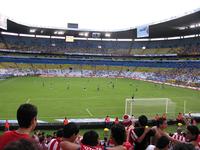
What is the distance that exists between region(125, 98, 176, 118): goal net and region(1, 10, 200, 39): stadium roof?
110ft

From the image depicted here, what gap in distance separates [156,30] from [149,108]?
61.2 metres

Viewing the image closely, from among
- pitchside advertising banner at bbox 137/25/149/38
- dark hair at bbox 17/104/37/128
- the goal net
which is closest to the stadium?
pitchside advertising banner at bbox 137/25/149/38

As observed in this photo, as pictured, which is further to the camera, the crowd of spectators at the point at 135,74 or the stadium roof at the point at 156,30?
the stadium roof at the point at 156,30

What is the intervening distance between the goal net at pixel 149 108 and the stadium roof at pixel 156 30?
110 ft

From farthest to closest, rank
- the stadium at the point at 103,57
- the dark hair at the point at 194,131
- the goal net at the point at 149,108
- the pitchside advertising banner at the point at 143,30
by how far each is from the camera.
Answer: the pitchside advertising banner at the point at 143,30, the stadium at the point at 103,57, the goal net at the point at 149,108, the dark hair at the point at 194,131

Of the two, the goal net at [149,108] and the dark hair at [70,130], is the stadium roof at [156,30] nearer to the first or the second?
the goal net at [149,108]

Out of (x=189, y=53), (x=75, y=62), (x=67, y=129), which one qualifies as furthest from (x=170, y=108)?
(x=75, y=62)

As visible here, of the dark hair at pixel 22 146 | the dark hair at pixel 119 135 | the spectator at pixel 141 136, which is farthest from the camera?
the spectator at pixel 141 136

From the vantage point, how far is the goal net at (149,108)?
2649 cm

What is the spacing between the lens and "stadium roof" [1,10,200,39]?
2654 inches

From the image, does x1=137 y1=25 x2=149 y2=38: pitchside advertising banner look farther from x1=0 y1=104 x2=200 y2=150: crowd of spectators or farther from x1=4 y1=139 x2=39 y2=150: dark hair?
x1=4 y1=139 x2=39 y2=150: dark hair

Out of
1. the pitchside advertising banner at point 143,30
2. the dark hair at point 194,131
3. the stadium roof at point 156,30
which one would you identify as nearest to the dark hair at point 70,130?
the dark hair at point 194,131

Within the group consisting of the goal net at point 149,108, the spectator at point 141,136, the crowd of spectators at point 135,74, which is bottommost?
the goal net at point 149,108

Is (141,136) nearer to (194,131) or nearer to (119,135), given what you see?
(194,131)
